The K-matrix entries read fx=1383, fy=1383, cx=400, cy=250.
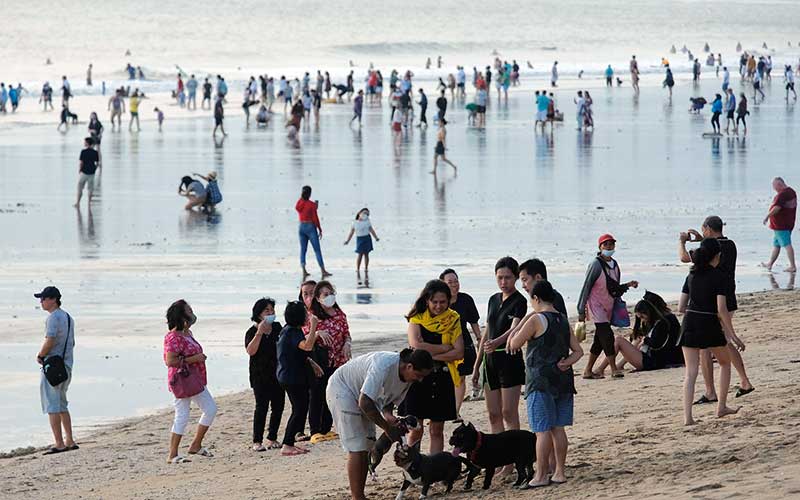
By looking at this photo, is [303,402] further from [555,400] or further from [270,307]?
[555,400]

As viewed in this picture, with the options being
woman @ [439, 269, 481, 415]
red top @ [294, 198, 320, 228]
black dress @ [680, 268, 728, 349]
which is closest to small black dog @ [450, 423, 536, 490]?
black dress @ [680, 268, 728, 349]

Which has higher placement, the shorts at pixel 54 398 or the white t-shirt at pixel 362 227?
the white t-shirt at pixel 362 227

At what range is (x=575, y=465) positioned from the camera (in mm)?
8688

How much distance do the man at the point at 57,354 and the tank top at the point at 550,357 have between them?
15.0 feet

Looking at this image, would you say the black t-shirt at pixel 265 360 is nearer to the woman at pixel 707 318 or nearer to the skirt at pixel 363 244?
the woman at pixel 707 318

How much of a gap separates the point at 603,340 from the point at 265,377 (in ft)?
10.3

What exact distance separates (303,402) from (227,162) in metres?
25.0

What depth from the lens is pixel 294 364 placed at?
1041 centimetres

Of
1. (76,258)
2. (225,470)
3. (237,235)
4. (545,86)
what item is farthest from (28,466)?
(545,86)

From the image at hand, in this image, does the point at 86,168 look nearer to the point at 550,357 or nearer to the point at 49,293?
the point at 49,293

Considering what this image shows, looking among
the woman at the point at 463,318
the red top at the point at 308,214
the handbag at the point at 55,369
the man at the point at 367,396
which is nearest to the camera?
the man at the point at 367,396

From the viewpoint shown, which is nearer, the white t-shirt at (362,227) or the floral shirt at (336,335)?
the floral shirt at (336,335)

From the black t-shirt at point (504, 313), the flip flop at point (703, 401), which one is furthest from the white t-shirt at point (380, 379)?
the flip flop at point (703, 401)

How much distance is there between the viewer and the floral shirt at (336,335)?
10.4m
